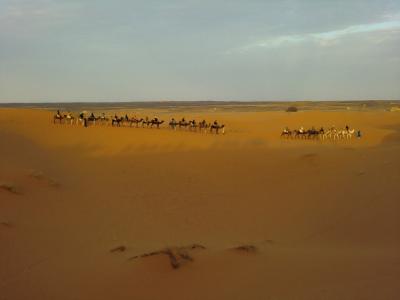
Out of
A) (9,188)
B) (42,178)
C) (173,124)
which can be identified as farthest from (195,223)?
(173,124)

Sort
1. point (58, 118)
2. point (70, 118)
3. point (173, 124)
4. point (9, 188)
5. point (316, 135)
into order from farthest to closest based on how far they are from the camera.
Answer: point (173, 124)
point (316, 135)
point (70, 118)
point (58, 118)
point (9, 188)

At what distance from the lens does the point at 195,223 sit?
12.4m

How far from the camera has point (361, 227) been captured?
11.8 m

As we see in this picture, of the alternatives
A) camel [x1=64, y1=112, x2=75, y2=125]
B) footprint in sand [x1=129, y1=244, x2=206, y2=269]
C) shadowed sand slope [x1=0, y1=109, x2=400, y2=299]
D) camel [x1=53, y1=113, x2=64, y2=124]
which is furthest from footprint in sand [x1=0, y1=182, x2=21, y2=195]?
camel [x1=64, y1=112, x2=75, y2=125]

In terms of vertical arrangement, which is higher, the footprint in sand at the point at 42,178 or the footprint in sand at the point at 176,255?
the footprint in sand at the point at 42,178

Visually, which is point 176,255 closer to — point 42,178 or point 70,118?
point 42,178

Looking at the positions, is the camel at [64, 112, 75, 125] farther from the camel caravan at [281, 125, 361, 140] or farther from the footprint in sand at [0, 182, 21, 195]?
the footprint in sand at [0, 182, 21, 195]

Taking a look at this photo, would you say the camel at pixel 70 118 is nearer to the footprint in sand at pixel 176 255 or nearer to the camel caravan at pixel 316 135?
the camel caravan at pixel 316 135

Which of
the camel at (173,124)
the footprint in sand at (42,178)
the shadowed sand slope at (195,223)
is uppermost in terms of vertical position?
the camel at (173,124)

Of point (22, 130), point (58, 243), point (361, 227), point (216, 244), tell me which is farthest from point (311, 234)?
point (22, 130)

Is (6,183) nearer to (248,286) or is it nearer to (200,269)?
(200,269)

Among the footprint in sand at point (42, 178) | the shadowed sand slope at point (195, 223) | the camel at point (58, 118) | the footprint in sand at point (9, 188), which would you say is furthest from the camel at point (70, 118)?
the footprint in sand at point (9, 188)

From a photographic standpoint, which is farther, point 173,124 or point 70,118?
point 173,124

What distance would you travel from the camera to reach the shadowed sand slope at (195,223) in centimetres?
848
